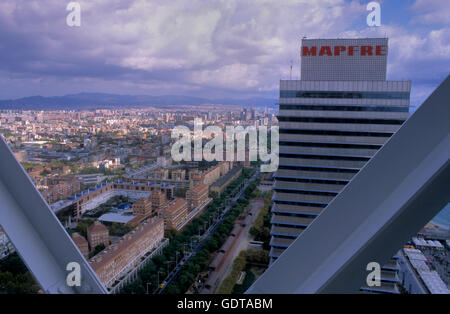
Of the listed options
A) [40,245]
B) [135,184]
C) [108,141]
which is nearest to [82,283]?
[40,245]

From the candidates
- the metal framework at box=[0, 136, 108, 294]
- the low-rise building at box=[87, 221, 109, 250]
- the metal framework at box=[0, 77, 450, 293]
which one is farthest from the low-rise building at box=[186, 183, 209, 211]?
the metal framework at box=[0, 77, 450, 293]

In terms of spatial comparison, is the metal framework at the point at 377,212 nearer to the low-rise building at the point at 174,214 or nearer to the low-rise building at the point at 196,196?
the low-rise building at the point at 174,214

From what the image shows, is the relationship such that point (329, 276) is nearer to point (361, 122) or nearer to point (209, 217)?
point (209, 217)

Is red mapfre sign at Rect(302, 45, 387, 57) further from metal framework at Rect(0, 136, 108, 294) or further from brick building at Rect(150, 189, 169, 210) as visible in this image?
metal framework at Rect(0, 136, 108, 294)

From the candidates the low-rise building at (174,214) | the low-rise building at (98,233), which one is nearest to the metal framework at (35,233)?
the low-rise building at (98,233)

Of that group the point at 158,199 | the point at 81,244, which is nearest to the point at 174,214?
the point at 158,199

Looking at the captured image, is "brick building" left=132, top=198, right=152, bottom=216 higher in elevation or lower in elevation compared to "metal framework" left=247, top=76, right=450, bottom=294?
lower

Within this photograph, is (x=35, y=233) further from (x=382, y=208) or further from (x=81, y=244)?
(x=81, y=244)
